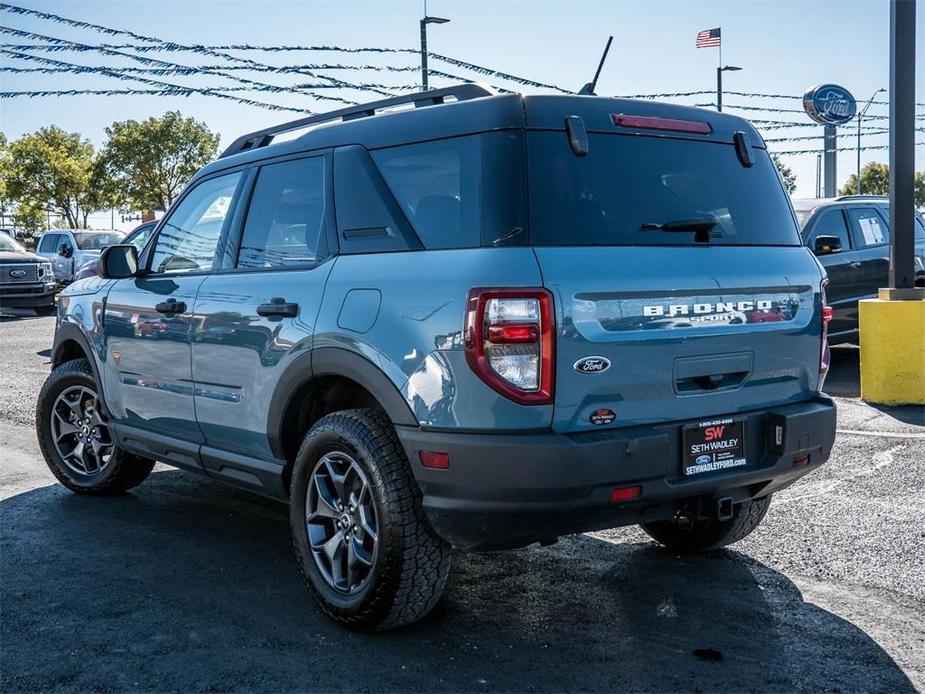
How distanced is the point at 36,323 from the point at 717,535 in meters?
17.9

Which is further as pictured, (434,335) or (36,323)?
(36,323)

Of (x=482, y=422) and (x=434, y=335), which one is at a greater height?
(x=434, y=335)

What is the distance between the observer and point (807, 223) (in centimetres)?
1062

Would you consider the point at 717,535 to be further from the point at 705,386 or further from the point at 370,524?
the point at 370,524

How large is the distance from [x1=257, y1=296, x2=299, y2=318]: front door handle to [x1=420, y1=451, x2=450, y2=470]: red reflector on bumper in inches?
37.8

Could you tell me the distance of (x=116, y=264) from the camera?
5.38m

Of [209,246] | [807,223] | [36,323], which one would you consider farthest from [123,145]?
[209,246]

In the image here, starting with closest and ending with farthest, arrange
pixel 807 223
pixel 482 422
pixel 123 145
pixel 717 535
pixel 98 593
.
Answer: pixel 482 422 < pixel 98 593 < pixel 717 535 < pixel 807 223 < pixel 123 145

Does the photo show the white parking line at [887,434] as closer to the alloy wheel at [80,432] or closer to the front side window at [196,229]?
the front side window at [196,229]

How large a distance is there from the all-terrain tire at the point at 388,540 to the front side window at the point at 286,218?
Result: 30.9 inches

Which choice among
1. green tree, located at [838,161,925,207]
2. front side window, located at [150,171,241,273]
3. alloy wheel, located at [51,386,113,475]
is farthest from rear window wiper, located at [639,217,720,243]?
green tree, located at [838,161,925,207]

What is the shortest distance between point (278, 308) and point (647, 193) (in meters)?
1.56

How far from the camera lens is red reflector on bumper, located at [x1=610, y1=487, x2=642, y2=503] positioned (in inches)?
134

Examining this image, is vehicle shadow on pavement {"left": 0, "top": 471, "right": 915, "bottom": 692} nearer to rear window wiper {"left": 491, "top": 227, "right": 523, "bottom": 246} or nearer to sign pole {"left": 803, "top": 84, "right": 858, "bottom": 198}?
rear window wiper {"left": 491, "top": 227, "right": 523, "bottom": 246}
